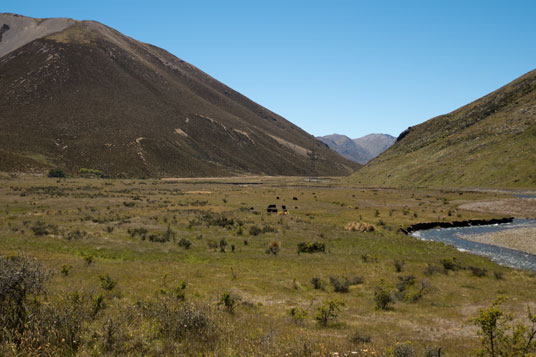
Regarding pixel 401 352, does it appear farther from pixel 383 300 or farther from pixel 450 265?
pixel 450 265

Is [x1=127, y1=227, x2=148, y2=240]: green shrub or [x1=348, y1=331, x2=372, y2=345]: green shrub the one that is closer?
[x1=348, y1=331, x2=372, y2=345]: green shrub

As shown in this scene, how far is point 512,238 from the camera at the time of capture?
106 feet

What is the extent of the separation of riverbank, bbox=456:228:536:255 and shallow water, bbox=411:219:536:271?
864 millimetres

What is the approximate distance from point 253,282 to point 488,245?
2452 cm

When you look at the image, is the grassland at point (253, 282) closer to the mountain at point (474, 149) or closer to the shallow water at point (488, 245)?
the shallow water at point (488, 245)

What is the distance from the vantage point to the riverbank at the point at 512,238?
29.3 metres

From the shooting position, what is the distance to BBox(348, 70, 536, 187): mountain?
82.7 meters

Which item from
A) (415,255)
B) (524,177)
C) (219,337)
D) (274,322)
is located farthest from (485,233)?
(524,177)

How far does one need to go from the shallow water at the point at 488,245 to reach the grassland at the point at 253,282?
197 centimetres

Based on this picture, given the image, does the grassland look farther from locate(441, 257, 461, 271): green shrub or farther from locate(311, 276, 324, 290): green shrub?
locate(441, 257, 461, 271): green shrub

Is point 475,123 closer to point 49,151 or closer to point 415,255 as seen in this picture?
point 415,255

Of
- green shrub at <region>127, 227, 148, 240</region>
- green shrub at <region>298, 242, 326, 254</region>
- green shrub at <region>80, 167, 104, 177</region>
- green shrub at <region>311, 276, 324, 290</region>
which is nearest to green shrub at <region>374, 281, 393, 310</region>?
green shrub at <region>311, 276, 324, 290</region>

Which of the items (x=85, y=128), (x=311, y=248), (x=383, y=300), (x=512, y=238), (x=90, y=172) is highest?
(x=85, y=128)

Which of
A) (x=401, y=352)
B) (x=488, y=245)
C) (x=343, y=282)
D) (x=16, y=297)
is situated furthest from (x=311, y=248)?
(x=16, y=297)
